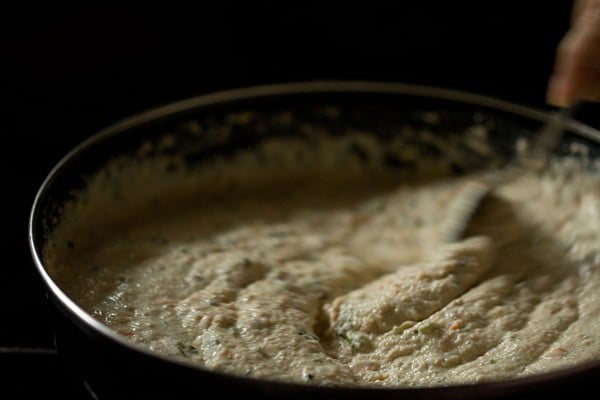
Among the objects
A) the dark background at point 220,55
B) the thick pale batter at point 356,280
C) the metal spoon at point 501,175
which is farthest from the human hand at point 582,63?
the dark background at point 220,55

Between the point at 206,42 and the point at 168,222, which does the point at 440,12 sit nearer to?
the point at 206,42

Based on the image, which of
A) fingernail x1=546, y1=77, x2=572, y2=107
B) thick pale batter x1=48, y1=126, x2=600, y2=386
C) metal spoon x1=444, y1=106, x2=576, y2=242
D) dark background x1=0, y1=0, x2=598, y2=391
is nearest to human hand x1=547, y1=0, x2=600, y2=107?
fingernail x1=546, y1=77, x2=572, y2=107

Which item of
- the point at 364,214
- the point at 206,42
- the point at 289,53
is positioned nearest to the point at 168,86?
the point at 206,42

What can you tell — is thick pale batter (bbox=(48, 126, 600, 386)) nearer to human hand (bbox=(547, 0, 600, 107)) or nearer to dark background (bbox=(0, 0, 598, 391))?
human hand (bbox=(547, 0, 600, 107))

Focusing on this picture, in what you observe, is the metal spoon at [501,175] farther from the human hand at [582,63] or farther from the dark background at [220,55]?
the dark background at [220,55]

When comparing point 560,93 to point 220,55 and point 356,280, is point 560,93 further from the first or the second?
point 220,55

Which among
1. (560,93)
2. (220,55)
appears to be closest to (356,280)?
(560,93)
